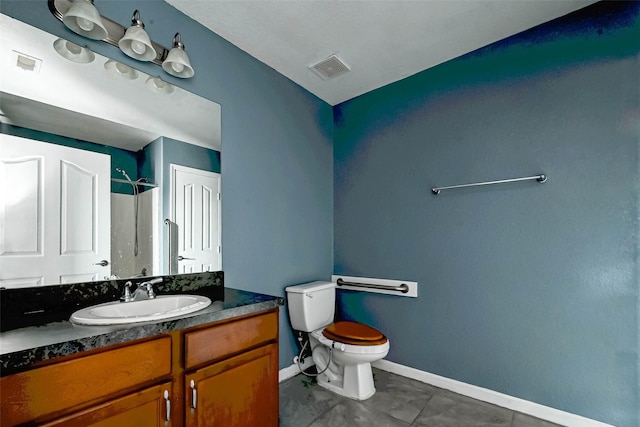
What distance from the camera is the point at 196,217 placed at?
1714 mm

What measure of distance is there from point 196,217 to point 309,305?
1.03 metres

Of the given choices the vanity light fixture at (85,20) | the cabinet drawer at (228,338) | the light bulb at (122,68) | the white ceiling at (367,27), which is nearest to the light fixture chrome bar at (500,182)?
the white ceiling at (367,27)

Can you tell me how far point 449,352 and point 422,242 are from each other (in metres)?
0.78

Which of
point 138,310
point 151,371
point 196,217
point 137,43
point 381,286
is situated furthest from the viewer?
point 381,286

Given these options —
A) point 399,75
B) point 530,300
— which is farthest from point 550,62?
point 530,300

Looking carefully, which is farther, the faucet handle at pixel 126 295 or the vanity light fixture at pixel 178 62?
the vanity light fixture at pixel 178 62

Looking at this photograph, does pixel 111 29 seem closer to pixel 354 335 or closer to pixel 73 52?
pixel 73 52

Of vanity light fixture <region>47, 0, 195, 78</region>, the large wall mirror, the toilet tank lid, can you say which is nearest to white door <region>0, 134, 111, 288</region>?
the large wall mirror

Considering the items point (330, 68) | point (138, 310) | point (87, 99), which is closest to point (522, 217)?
point (330, 68)

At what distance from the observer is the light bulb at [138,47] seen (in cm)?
143

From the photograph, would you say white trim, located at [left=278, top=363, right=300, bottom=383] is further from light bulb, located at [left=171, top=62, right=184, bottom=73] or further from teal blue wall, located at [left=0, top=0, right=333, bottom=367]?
light bulb, located at [left=171, top=62, right=184, bottom=73]

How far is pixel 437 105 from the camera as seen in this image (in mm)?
2236

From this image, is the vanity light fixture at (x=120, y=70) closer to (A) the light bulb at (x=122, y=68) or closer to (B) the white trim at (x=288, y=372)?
(A) the light bulb at (x=122, y=68)

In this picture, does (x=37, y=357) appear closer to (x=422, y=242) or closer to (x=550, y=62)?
(x=422, y=242)
